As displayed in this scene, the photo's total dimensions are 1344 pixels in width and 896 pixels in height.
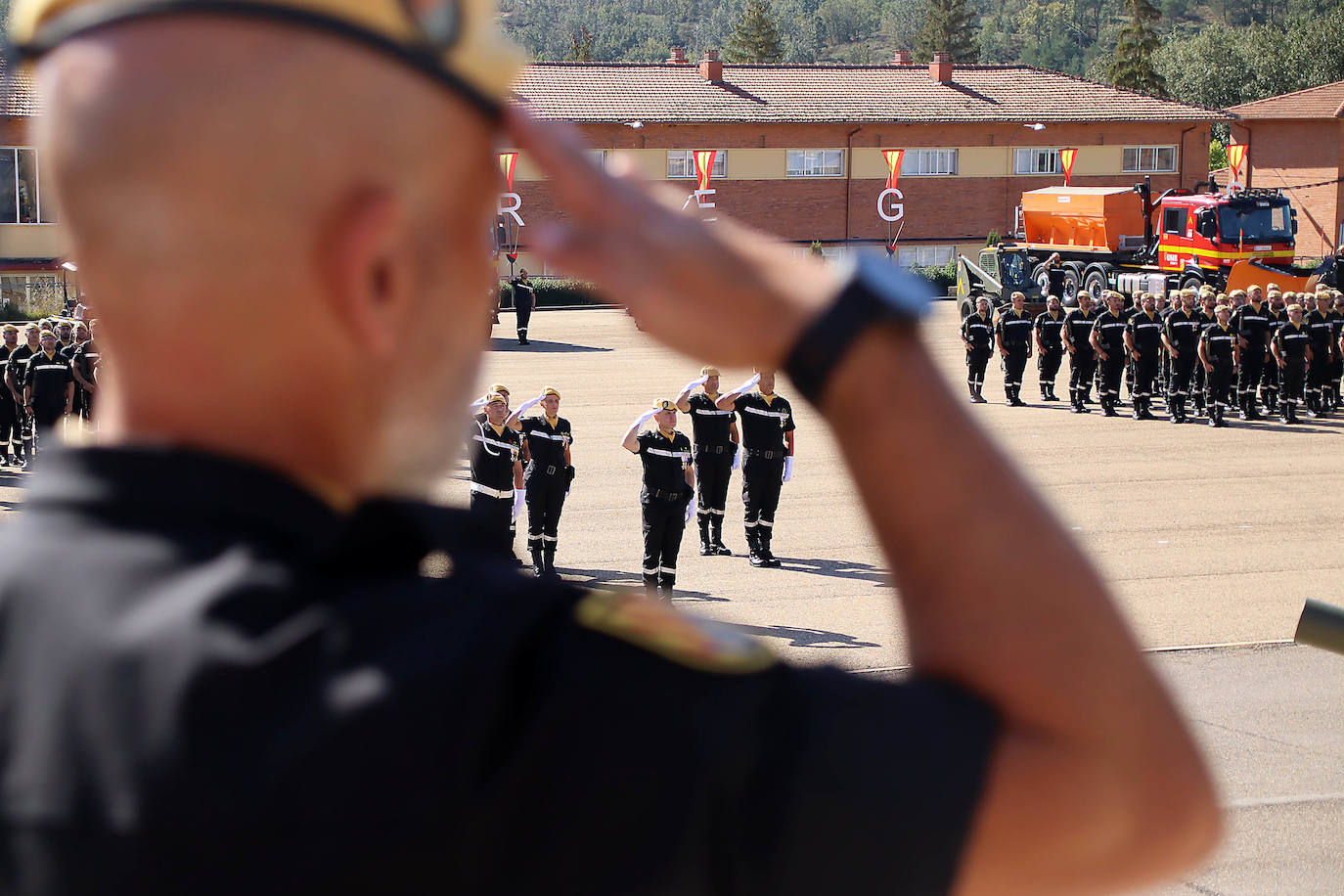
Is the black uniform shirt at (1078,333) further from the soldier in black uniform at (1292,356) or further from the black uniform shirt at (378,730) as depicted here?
the black uniform shirt at (378,730)

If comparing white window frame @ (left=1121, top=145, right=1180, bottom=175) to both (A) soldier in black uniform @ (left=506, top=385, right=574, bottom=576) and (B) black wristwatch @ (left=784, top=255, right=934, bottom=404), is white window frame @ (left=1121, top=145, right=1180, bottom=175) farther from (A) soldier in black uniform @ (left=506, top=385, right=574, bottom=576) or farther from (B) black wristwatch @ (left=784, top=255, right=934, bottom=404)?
(B) black wristwatch @ (left=784, top=255, right=934, bottom=404)

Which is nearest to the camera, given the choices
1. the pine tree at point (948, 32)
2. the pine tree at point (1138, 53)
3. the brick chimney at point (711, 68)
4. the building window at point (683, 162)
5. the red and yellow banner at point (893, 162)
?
the red and yellow banner at point (893, 162)

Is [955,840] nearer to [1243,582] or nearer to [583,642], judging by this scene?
[583,642]

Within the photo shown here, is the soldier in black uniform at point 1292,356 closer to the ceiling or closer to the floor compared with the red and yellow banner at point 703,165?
closer to the floor

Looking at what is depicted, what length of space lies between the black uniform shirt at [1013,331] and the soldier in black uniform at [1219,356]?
3.42 metres

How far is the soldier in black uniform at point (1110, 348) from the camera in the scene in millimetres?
23172

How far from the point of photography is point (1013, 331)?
24969 mm

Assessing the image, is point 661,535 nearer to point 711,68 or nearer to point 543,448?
point 543,448

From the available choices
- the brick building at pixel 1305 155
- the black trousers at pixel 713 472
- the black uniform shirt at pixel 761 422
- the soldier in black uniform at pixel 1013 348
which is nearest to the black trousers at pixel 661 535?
the black trousers at pixel 713 472

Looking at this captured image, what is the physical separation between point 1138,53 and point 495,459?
68113mm

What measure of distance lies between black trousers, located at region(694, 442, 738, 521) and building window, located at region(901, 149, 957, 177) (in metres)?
36.8

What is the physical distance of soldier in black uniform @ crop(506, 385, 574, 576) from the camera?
43.9ft

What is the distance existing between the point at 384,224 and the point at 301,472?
0.60ft

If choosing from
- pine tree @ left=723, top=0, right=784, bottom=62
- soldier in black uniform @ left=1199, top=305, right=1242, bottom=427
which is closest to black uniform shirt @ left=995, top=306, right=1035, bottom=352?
soldier in black uniform @ left=1199, top=305, right=1242, bottom=427
